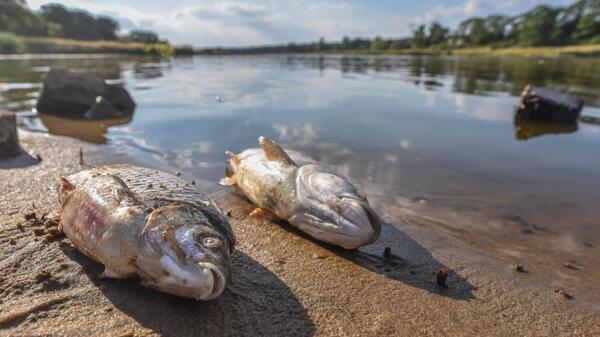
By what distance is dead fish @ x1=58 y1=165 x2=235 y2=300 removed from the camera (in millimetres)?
2562

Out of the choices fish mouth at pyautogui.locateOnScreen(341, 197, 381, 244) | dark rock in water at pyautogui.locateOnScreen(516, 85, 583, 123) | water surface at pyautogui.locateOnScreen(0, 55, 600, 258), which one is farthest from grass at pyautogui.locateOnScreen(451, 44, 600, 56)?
fish mouth at pyautogui.locateOnScreen(341, 197, 381, 244)

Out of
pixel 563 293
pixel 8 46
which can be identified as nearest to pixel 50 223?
pixel 563 293

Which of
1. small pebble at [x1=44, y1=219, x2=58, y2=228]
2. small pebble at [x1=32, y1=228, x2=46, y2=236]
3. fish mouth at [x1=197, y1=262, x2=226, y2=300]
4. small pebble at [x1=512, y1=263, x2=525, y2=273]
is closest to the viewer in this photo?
fish mouth at [x1=197, y1=262, x2=226, y2=300]

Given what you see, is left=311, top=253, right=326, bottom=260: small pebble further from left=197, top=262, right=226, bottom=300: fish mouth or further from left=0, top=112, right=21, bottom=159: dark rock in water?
left=0, top=112, right=21, bottom=159: dark rock in water

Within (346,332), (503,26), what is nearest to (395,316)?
(346,332)

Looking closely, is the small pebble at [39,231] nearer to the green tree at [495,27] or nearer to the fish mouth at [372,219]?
the fish mouth at [372,219]

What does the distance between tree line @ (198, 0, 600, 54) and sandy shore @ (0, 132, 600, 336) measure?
286 feet

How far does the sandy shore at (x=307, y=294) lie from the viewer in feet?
8.85

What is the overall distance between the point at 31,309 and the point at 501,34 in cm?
15590

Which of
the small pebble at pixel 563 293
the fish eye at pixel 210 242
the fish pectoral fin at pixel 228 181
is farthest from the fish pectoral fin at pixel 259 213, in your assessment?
the small pebble at pixel 563 293

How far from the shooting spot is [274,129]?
9.80 meters

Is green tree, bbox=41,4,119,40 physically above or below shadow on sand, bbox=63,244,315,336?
above

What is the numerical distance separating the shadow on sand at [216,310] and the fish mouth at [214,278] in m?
0.27

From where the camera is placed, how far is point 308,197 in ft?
14.8
